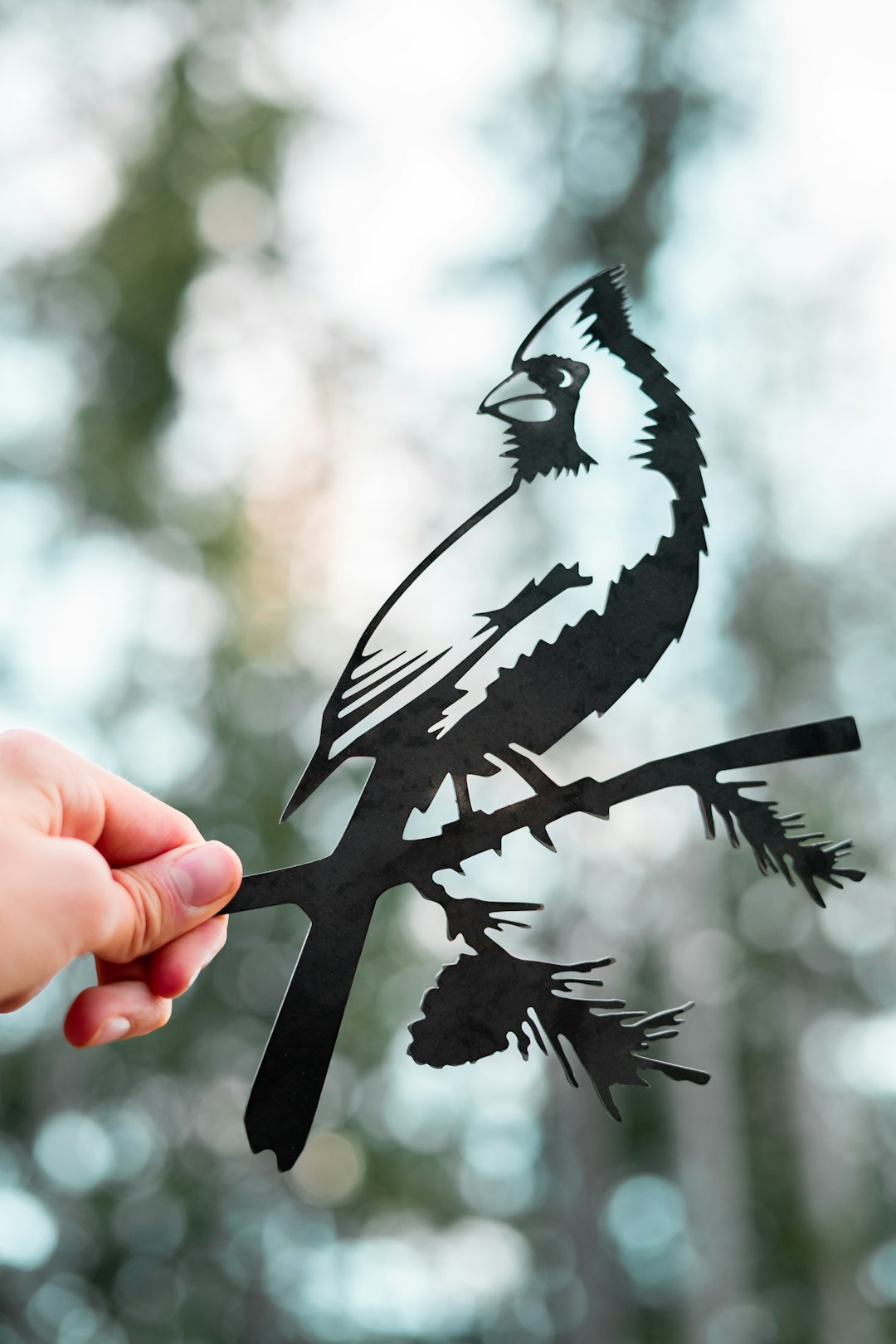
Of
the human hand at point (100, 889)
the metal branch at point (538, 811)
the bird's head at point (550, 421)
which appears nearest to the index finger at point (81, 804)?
the human hand at point (100, 889)

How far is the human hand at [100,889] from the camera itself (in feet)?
3.10

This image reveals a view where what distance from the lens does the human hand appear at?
3.10 feet

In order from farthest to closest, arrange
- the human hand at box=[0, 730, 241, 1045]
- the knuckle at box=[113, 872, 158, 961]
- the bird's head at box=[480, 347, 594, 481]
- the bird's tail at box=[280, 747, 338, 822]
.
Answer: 1. the bird's head at box=[480, 347, 594, 481]
2. the bird's tail at box=[280, 747, 338, 822]
3. the knuckle at box=[113, 872, 158, 961]
4. the human hand at box=[0, 730, 241, 1045]

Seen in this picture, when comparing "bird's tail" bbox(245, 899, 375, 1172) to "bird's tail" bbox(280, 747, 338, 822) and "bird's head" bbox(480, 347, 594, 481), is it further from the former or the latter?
"bird's head" bbox(480, 347, 594, 481)

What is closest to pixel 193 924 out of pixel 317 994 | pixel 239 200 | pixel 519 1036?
pixel 317 994

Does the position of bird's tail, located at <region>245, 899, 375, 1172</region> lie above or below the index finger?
below

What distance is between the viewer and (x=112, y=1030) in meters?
1.09

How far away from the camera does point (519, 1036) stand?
1174mm

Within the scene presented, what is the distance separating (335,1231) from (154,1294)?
1.70 metres

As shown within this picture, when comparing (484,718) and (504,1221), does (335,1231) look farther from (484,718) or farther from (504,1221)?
(484,718)

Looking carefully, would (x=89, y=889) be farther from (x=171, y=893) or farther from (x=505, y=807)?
(x=505, y=807)

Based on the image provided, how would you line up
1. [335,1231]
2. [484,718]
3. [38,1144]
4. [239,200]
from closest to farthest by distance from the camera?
[484,718] < [38,1144] < [239,200] < [335,1231]

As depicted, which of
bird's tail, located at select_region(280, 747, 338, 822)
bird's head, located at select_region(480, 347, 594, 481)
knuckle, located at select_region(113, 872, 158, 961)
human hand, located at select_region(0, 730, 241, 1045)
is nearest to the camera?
human hand, located at select_region(0, 730, 241, 1045)

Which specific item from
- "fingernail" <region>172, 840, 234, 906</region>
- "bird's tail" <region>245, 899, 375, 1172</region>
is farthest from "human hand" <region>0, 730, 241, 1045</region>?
"bird's tail" <region>245, 899, 375, 1172</region>
